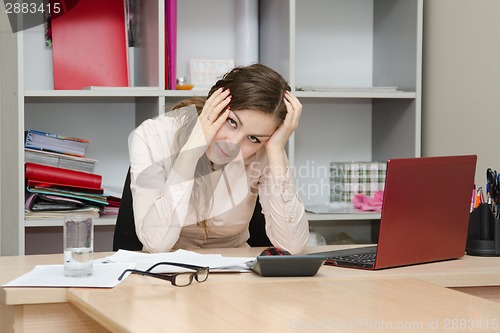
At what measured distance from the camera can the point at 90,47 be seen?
2.80 m

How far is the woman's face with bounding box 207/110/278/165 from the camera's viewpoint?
6.32 feet

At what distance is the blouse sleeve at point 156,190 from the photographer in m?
1.88

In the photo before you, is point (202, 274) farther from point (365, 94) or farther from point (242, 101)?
point (365, 94)

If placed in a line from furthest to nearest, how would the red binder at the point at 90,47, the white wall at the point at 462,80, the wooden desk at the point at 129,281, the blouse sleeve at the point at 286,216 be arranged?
1. the red binder at the point at 90,47
2. the white wall at the point at 462,80
3. the blouse sleeve at the point at 286,216
4. the wooden desk at the point at 129,281

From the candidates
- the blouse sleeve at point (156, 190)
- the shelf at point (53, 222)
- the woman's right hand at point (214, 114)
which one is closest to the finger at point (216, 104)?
Answer: the woman's right hand at point (214, 114)

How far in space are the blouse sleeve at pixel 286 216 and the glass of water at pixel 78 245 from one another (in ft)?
2.35

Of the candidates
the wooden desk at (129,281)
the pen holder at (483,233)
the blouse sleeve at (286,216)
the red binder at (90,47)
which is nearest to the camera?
the wooden desk at (129,281)

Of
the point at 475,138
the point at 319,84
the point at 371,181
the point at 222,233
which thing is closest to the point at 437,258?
the point at 222,233

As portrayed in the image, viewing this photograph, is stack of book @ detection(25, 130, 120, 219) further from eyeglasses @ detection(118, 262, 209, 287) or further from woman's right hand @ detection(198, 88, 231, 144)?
eyeglasses @ detection(118, 262, 209, 287)

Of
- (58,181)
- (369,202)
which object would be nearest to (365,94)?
(369,202)

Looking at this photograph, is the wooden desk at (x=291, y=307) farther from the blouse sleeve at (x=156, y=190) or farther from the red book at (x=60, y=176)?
the red book at (x=60, y=176)

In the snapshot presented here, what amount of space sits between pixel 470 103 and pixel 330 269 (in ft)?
4.23

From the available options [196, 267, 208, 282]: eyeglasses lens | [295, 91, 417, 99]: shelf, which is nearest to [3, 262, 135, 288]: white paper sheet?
[196, 267, 208, 282]: eyeglasses lens

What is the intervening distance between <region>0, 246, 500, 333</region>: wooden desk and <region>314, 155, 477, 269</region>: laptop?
1.4 inches
